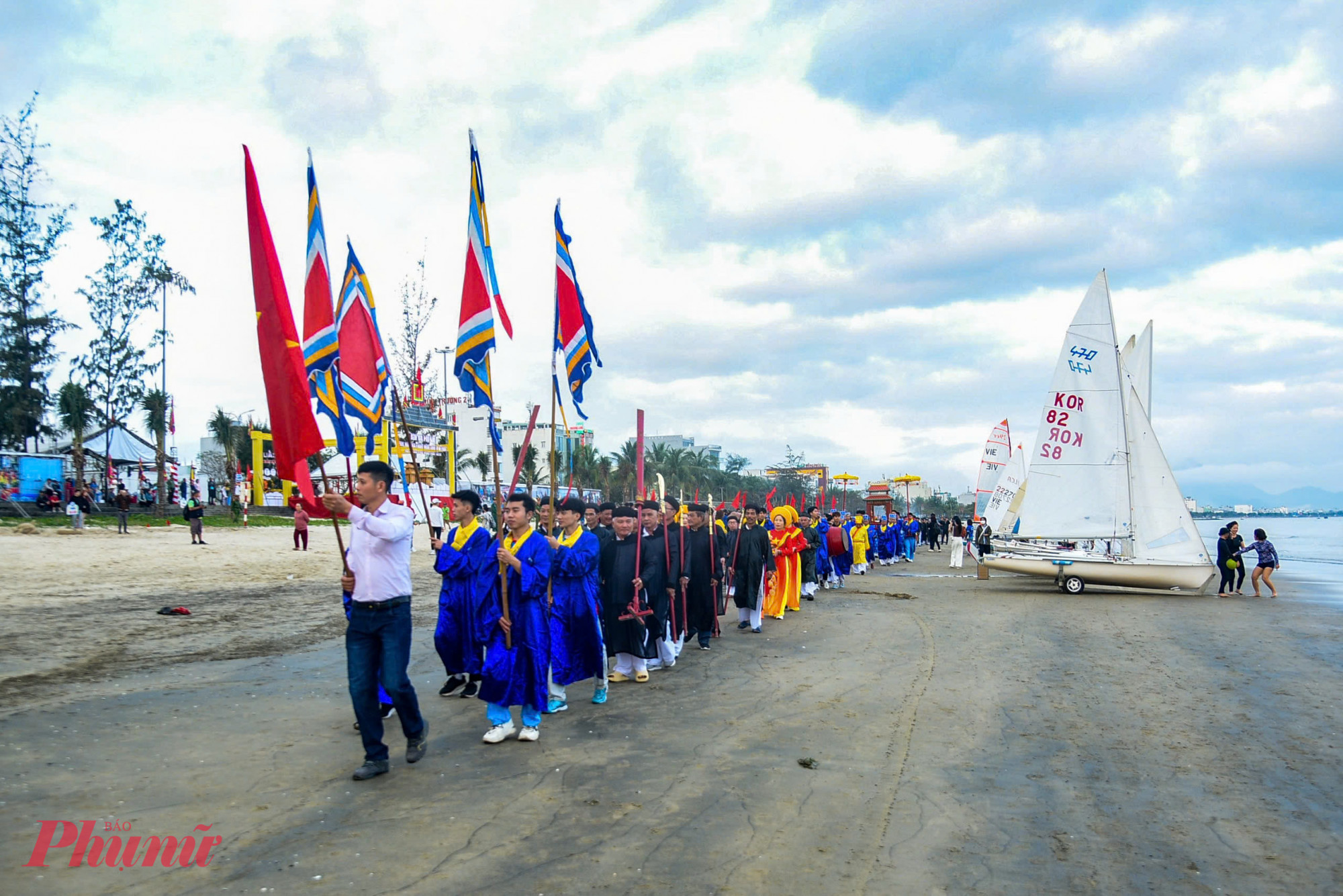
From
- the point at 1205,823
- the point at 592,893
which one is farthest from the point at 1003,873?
the point at 592,893

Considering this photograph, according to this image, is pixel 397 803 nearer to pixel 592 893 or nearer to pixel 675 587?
pixel 592 893

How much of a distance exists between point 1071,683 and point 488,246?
21.4 feet

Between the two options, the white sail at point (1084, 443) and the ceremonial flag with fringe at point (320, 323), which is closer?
the ceremonial flag with fringe at point (320, 323)

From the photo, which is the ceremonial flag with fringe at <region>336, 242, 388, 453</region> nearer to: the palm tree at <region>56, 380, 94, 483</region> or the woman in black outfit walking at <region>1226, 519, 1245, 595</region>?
the woman in black outfit walking at <region>1226, 519, 1245, 595</region>

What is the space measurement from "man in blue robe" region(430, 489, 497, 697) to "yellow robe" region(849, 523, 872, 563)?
20.2m

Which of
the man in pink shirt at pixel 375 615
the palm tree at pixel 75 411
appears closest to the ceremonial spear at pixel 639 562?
the man in pink shirt at pixel 375 615

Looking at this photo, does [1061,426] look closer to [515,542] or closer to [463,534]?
[463,534]

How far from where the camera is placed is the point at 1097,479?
1830 cm

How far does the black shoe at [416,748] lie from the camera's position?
5.27 m

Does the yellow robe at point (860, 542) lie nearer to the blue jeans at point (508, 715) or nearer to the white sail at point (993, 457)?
the white sail at point (993, 457)

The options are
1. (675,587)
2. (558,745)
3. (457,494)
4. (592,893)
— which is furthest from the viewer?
(675,587)

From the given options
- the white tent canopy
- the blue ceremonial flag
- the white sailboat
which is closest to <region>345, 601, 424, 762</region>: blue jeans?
the blue ceremonial flag

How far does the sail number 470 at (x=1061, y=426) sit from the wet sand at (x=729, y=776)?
9.29m

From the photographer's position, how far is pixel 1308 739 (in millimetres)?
5945
